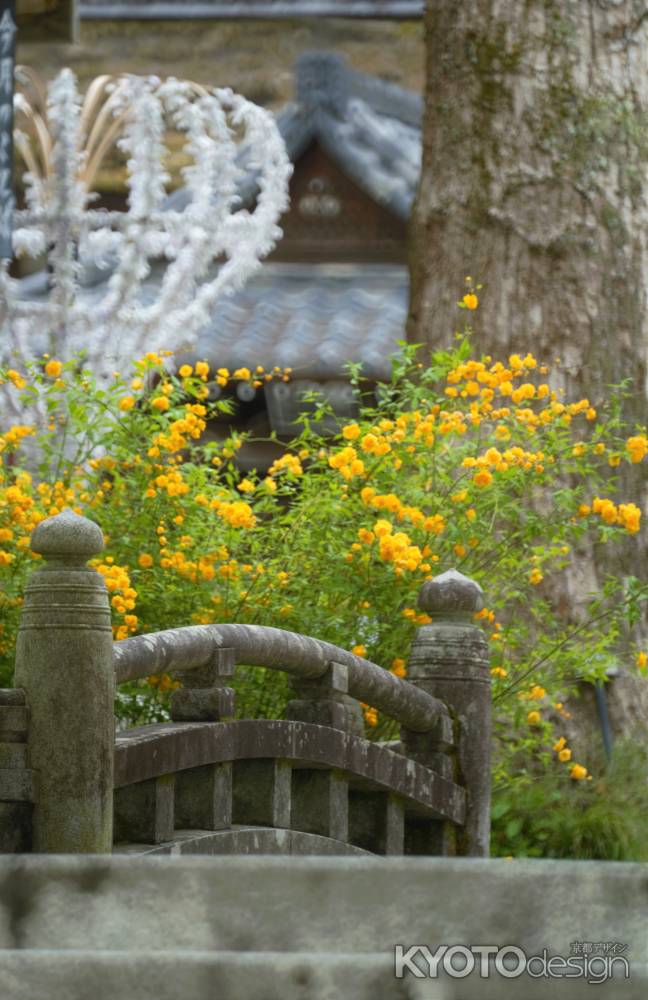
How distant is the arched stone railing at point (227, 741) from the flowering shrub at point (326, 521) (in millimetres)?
355

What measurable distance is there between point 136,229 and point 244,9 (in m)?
7.54

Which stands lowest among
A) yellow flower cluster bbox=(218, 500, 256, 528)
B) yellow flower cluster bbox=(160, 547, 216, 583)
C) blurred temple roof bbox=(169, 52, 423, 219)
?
yellow flower cluster bbox=(160, 547, 216, 583)

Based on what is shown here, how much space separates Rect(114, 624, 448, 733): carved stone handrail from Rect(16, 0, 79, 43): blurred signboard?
3.49 m

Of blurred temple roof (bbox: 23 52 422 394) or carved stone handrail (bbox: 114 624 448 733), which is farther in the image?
blurred temple roof (bbox: 23 52 422 394)

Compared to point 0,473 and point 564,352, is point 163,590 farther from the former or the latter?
point 564,352

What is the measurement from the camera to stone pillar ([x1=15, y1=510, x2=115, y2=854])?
4.09 metres

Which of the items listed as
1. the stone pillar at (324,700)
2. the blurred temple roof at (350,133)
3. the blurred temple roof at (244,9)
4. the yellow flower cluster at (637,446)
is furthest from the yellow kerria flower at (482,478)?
the blurred temple roof at (244,9)

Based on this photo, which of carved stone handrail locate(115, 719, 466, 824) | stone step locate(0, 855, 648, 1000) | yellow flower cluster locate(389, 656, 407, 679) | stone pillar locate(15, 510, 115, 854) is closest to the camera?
stone step locate(0, 855, 648, 1000)

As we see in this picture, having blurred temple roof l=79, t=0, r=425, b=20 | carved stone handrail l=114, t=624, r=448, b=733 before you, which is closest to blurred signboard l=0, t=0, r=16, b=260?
carved stone handrail l=114, t=624, r=448, b=733

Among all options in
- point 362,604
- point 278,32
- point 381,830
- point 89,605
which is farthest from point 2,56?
point 278,32

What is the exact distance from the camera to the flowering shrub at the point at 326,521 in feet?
19.9

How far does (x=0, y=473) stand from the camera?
19.7ft

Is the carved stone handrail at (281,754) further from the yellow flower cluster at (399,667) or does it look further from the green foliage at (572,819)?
the green foliage at (572,819)

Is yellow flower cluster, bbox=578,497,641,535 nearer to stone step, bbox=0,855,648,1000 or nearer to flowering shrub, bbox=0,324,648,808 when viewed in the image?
flowering shrub, bbox=0,324,648,808
